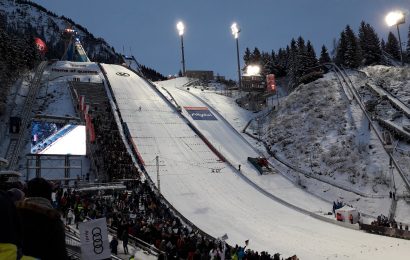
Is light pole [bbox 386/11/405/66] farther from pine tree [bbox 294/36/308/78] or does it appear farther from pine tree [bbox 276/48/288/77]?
pine tree [bbox 276/48/288/77]

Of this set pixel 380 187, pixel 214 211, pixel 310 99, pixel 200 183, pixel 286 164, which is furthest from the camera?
pixel 310 99

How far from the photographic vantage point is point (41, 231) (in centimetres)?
306

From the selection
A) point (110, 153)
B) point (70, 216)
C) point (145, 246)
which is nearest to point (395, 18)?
point (110, 153)

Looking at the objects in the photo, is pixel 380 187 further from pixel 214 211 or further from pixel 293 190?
pixel 214 211

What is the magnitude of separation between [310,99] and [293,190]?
57.0 ft

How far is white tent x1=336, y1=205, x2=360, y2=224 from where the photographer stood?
87.9ft

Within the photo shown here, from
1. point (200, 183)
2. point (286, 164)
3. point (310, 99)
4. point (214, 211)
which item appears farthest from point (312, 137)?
point (214, 211)

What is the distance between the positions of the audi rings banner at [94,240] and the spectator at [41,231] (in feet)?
22.5

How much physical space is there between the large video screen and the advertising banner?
24666 millimetres

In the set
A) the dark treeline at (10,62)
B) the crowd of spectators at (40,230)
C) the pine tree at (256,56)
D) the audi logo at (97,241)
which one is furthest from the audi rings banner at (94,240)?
the pine tree at (256,56)

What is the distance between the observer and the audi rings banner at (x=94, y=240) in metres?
9.69

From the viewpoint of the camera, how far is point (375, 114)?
40875 mm

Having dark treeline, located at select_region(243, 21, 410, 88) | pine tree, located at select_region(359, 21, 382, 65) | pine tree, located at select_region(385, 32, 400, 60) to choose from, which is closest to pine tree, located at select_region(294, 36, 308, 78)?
dark treeline, located at select_region(243, 21, 410, 88)

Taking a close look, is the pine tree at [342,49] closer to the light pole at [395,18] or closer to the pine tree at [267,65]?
the pine tree at [267,65]
